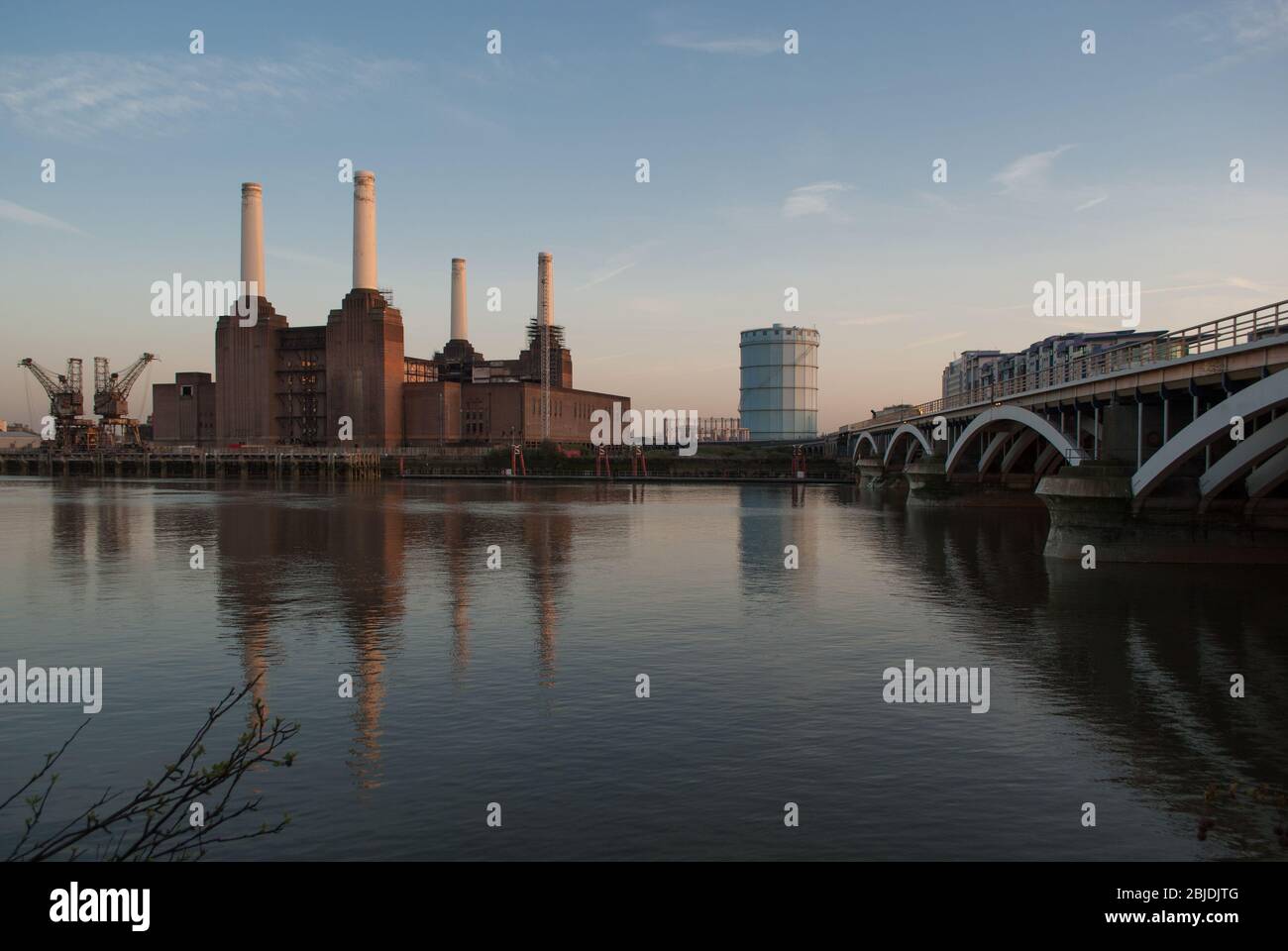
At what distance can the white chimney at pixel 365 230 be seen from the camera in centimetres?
11488

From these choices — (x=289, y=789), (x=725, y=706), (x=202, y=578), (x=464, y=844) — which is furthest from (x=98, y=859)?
(x=202, y=578)

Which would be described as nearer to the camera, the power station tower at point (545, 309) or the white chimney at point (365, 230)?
the white chimney at point (365, 230)

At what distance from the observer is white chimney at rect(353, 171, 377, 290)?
115 metres

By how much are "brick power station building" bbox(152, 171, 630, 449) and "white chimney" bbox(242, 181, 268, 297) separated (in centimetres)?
12

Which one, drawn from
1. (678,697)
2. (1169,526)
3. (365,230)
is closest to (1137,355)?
(1169,526)

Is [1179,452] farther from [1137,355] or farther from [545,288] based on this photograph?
[545,288]

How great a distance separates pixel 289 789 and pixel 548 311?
13221cm

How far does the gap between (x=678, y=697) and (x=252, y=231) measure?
391 ft

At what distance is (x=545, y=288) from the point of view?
141125mm

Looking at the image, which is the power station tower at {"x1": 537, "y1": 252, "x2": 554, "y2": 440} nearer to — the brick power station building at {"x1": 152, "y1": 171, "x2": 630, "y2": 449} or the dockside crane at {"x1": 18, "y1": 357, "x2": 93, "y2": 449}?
the brick power station building at {"x1": 152, "y1": 171, "x2": 630, "y2": 449}

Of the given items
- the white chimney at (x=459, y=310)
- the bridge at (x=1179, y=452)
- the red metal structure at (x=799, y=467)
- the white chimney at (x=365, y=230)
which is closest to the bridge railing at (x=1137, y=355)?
the bridge at (x=1179, y=452)

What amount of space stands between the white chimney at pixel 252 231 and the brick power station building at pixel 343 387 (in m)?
0.12

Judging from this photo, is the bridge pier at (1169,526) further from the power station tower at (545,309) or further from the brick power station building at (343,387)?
the power station tower at (545,309)

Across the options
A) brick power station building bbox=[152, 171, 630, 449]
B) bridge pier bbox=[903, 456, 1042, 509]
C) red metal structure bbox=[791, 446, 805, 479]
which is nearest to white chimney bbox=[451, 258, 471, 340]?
brick power station building bbox=[152, 171, 630, 449]
